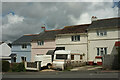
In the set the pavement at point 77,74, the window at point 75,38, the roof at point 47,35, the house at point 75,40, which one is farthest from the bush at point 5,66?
the window at point 75,38

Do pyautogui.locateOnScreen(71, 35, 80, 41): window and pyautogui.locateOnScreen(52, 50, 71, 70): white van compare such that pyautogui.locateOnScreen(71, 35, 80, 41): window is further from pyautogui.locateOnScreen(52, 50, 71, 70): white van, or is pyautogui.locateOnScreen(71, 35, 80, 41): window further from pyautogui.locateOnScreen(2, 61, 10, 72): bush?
pyautogui.locateOnScreen(2, 61, 10, 72): bush

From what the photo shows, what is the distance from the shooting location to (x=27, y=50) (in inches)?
1309

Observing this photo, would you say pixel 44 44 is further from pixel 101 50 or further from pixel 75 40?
pixel 101 50

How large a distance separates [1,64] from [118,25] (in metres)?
18.6

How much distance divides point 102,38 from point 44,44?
12.4 m

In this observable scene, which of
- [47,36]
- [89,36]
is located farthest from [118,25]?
[47,36]

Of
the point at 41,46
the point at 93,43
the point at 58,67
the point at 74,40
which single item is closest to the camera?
the point at 58,67

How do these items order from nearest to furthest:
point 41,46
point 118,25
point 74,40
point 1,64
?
point 1,64 → point 118,25 → point 74,40 → point 41,46

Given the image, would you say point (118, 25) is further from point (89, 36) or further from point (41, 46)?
point (41, 46)

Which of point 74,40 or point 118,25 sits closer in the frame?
point 118,25

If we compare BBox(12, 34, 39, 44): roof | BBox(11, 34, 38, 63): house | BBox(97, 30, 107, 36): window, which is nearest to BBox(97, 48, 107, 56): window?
BBox(97, 30, 107, 36): window

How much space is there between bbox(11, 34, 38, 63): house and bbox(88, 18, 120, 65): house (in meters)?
14.6

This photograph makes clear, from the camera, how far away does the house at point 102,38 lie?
23516 millimetres

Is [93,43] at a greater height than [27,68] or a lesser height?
greater
